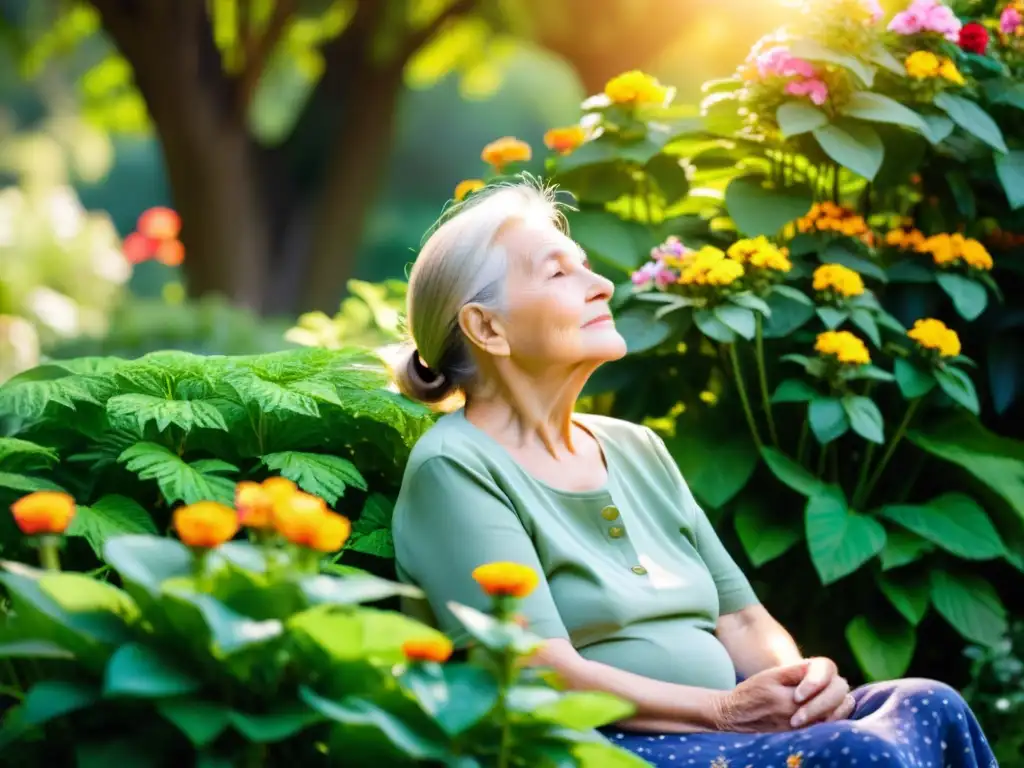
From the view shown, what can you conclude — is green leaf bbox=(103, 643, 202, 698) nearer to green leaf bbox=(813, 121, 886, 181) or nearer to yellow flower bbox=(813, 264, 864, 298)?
yellow flower bbox=(813, 264, 864, 298)

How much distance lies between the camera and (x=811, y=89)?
11.1 feet

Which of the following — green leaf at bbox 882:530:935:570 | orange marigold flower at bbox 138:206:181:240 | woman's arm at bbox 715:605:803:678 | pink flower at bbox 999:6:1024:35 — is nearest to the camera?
woman's arm at bbox 715:605:803:678

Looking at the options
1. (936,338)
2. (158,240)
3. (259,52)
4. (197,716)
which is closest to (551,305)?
(197,716)

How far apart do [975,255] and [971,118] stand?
1.18ft

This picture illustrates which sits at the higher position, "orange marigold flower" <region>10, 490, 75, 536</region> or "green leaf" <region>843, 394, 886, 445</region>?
"orange marigold flower" <region>10, 490, 75, 536</region>

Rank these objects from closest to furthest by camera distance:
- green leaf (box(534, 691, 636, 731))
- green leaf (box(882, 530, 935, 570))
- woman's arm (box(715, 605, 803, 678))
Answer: green leaf (box(534, 691, 636, 731)) < woman's arm (box(715, 605, 803, 678)) < green leaf (box(882, 530, 935, 570))

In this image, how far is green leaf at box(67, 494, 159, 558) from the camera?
2.39 meters

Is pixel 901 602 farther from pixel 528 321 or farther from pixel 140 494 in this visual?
pixel 140 494

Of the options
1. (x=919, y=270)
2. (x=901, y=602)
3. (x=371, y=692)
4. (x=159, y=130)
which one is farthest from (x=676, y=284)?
(x=159, y=130)

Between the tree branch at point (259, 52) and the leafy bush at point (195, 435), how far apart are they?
6.92 m

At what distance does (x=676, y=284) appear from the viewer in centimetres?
331

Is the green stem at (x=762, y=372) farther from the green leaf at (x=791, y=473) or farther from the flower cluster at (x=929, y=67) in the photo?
the flower cluster at (x=929, y=67)

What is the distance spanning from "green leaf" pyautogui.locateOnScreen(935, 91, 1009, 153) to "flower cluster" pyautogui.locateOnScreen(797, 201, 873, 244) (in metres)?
0.35

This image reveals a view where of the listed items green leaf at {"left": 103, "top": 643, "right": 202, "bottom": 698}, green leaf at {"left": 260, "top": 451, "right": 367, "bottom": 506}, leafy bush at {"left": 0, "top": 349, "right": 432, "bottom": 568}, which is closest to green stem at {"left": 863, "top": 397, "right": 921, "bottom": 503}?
leafy bush at {"left": 0, "top": 349, "right": 432, "bottom": 568}
